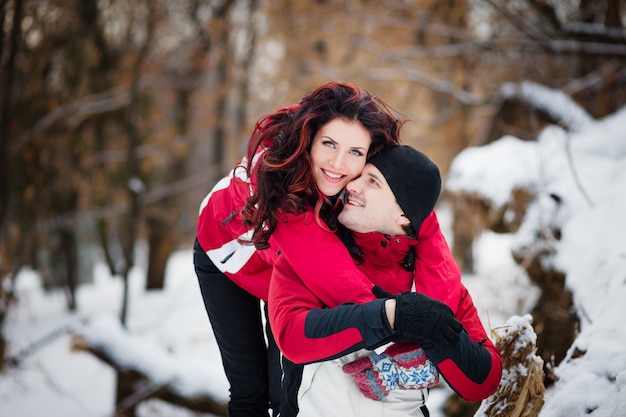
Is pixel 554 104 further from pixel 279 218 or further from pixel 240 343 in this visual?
pixel 279 218

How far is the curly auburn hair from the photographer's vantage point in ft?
6.86

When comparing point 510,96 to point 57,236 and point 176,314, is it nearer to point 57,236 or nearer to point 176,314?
point 176,314

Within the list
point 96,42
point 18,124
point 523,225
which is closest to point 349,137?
point 523,225

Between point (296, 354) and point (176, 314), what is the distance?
8.44 metres

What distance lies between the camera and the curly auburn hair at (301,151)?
2.09 metres

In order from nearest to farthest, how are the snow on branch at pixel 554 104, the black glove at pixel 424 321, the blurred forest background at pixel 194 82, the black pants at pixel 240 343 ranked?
the black glove at pixel 424 321, the black pants at pixel 240 343, the snow on branch at pixel 554 104, the blurred forest background at pixel 194 82

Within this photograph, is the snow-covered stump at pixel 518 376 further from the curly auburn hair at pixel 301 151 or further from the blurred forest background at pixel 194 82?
the blurred forest background at pixel 194 82

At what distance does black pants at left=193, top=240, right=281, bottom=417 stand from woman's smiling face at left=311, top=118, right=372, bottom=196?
0.79 meters

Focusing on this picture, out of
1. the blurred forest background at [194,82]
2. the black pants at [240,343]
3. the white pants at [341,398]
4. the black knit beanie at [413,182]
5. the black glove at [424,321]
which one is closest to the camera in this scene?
the black glove at [424,321]

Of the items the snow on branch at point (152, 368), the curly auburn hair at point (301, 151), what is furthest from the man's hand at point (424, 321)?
the snow on branch at point (152, 368)

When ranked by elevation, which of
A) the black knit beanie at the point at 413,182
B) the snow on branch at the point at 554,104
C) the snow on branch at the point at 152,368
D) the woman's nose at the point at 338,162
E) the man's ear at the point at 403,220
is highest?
the snow on branch at the point at 554,104

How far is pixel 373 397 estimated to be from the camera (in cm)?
188

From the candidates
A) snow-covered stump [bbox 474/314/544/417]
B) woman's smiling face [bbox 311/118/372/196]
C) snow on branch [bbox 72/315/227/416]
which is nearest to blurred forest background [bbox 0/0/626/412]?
snow on branch [bbox 72/315/227/416]

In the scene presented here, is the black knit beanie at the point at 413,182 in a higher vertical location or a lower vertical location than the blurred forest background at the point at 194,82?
lower
